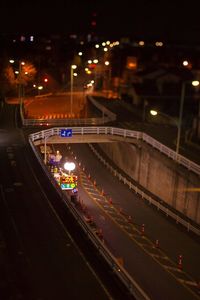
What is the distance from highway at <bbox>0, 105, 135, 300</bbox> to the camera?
1605 centimetres

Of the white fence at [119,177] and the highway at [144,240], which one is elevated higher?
the white fence at [119,177]

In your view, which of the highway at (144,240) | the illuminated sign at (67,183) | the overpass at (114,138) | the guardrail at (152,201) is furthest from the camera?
the overpass at (114,138)

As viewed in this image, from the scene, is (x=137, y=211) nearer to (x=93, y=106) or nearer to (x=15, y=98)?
(x=93, y=106)

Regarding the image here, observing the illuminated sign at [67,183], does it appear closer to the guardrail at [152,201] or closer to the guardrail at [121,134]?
the guardrail at [121,134]

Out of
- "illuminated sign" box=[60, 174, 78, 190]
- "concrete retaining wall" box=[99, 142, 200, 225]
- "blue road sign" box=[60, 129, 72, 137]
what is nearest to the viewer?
"concrete retaining wall" box=[99, 142, 200, 225]

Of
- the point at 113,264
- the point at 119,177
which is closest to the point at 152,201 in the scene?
the point at 119,177

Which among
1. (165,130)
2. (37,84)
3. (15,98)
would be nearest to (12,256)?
(165,130)

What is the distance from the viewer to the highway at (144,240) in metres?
23.1

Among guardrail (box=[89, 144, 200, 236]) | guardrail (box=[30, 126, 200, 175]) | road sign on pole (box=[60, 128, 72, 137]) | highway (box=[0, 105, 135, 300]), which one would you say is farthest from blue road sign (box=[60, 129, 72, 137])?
highway (box=[0, 105, 135, 300])

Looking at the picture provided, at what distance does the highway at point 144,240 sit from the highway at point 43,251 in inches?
222

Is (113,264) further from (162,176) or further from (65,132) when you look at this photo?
(65,132)

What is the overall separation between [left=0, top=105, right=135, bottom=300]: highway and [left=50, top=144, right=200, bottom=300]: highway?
5.64m

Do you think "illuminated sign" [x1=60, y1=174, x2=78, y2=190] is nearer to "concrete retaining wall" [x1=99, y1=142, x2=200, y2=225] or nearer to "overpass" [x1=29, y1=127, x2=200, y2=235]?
"overpass" [x1=29, y1=127, x2=200, y2=235]

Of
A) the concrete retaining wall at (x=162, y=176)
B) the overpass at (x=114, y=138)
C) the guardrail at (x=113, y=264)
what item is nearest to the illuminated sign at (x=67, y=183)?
the overpass at (x=114, y=138)
